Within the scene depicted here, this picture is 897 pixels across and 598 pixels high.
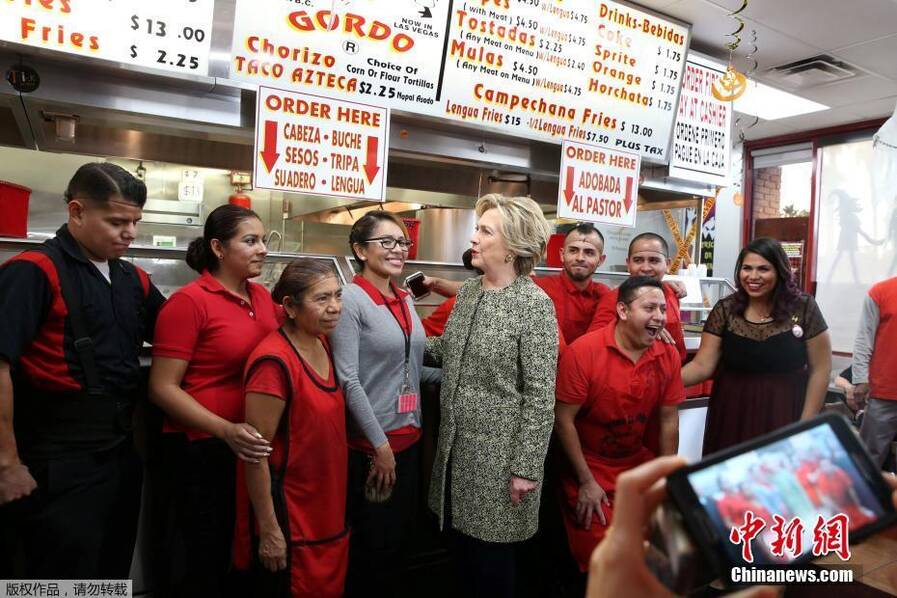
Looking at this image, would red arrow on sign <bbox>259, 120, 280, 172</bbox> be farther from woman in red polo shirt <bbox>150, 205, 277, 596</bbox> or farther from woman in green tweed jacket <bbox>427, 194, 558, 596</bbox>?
woman in green tweed jacket <bbox>427, 194, 558, 596</bbox>

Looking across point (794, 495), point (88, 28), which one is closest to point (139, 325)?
point (88, 28)

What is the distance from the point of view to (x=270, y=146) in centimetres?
266

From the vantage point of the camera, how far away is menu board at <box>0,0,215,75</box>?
2.44m

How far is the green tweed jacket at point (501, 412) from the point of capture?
206cm

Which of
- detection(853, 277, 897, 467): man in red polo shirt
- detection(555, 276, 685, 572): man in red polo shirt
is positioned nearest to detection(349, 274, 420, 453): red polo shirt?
detection(555, 276, 685, 572): man in red polo shirt

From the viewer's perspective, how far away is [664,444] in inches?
98.9

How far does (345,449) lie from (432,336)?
923mm

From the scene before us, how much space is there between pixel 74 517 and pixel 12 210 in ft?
5.34

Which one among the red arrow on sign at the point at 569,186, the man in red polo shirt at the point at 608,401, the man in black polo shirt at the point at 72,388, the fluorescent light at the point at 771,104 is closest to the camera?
the man in black polo shirt at the point at 72,388

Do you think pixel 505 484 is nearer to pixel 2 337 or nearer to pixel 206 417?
pixel 206 417

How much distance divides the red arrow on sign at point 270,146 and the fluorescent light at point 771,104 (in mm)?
4782
